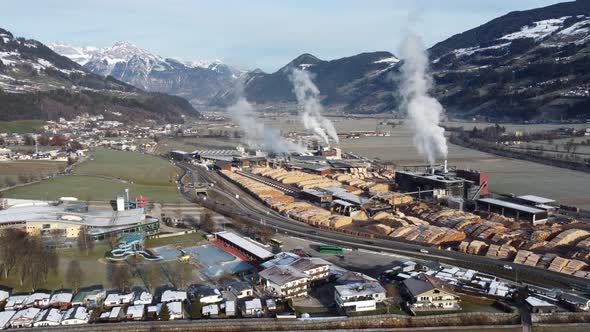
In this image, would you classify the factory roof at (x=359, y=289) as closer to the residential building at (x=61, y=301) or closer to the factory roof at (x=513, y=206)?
the residential building at (x=61, y=301)

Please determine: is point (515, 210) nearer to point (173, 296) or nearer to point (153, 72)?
point (173, 296)

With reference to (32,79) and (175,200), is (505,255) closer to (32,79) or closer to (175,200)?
(175,200)

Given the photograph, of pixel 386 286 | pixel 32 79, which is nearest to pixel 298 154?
pixel 386 286

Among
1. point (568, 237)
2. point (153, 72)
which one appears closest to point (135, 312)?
point (568, 237)

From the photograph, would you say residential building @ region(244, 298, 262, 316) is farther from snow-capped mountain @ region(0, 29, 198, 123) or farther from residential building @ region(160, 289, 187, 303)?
snow-capped mountain @ region(0, 29, 198, 123)

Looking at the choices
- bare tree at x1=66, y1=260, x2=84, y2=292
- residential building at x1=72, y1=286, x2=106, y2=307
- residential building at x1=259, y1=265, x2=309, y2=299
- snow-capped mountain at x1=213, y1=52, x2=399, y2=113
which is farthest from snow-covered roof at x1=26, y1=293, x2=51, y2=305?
snow-capped mountain at x1=213, y1=52, x2=399, y2=113
